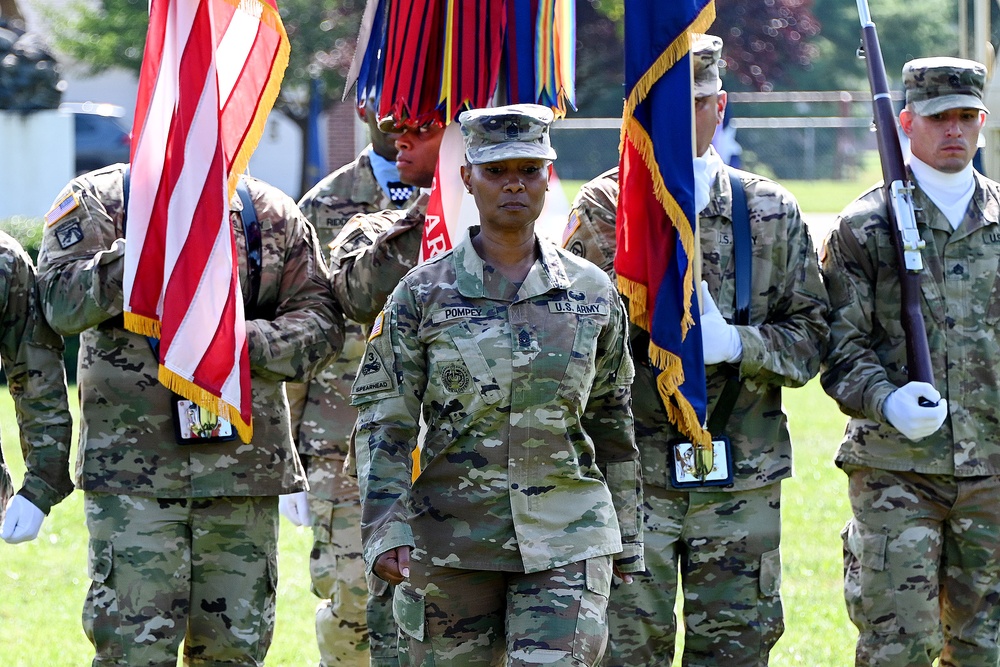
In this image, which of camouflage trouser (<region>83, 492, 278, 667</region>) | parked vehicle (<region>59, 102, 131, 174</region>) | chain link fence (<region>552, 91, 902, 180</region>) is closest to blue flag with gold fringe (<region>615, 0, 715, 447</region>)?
camouflage trouser (<region>83, 492, 278, 667</region>)

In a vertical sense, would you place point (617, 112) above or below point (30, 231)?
above

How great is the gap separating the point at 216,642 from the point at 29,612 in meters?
3.18

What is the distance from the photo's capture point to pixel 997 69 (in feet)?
39.8

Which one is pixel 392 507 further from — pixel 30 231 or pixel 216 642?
pixel 30 231

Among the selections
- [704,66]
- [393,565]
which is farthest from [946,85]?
[393,565]

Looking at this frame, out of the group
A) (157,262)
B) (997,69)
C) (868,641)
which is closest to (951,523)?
(868,641)

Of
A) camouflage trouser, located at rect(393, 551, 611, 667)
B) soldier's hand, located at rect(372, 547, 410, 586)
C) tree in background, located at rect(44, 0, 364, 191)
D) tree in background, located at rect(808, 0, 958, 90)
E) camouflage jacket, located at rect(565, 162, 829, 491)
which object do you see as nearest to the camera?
soldier's hand, located at rect(372, 547, 410, 586)

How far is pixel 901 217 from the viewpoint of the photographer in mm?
5820

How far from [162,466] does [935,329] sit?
2867 mm

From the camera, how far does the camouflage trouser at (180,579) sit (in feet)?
17.9

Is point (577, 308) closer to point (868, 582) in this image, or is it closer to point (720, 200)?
point (720, 200)

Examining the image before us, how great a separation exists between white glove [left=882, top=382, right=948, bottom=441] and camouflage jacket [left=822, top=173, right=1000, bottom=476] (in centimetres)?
23

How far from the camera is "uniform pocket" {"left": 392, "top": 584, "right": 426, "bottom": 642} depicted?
15.3 ft

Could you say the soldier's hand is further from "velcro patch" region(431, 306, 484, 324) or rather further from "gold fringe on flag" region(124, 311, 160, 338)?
"gold fringe on flag" region(124, 311, 160, 338)
